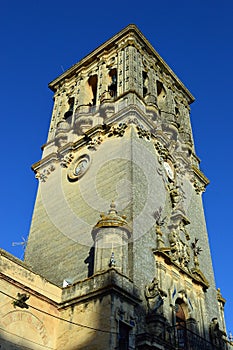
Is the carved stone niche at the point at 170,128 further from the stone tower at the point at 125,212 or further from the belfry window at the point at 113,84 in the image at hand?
the belfry window at the point at 113,84

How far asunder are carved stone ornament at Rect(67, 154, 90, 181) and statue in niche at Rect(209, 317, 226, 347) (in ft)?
31.4

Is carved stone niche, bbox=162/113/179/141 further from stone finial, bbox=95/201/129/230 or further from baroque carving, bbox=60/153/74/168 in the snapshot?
stone finial, bbox=95/201/129/230

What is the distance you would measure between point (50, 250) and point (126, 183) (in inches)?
199

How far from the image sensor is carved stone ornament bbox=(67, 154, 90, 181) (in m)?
23.6

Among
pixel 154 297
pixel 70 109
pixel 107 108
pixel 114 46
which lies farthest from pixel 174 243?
pixel 114 46

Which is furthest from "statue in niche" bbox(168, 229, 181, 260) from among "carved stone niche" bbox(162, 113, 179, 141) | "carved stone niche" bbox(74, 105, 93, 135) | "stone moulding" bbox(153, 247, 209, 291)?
"carved stone niche" bbox(74, 105, 93, 135)

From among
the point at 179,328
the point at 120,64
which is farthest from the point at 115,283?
the point at 120,64

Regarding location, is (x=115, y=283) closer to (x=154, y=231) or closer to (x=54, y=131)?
(x=154, y=231)

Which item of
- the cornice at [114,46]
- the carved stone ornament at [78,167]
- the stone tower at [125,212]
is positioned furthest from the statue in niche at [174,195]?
the cornice at [114,46]

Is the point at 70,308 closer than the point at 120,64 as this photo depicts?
Yes

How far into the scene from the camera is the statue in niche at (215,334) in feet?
66.0

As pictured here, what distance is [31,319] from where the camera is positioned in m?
16.2

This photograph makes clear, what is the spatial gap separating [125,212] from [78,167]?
5.78 metres

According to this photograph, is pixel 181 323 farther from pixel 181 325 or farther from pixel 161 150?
pixel 161 150
